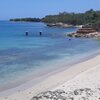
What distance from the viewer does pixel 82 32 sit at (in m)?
72.5

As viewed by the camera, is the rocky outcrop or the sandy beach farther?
the sandy beach

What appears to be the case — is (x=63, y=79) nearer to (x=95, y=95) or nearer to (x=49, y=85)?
(x=49, y=85)

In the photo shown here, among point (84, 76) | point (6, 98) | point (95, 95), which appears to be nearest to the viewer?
point (95, 95)

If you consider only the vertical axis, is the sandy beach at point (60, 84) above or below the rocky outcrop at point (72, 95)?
below

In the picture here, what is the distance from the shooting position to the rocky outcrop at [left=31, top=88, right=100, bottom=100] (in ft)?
46.4

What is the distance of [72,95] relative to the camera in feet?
47.8

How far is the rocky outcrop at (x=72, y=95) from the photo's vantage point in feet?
46.4

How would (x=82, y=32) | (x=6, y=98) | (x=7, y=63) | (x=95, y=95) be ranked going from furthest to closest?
(x=82, y=32) → (x=7, y=63) → (x=6, y=98) → (x=95, y=95)

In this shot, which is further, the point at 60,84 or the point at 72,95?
the point at 60,84

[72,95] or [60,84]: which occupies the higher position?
[72,95]

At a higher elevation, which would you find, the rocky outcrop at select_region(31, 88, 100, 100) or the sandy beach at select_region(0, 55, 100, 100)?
the rocky outcrop at select_region(31, 88, 100, 100)

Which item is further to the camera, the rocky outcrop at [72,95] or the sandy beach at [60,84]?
the sandy beach at [60,84]

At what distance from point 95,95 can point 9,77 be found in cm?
862

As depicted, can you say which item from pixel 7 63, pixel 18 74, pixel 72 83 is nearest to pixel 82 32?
pixel 7 63
